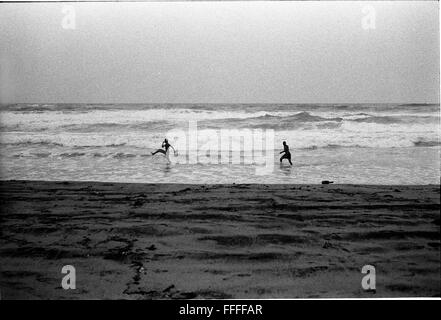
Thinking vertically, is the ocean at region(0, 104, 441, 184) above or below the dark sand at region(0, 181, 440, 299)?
above

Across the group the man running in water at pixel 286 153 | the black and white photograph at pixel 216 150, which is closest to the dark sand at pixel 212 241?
the black and white photograph at pixel 216 150

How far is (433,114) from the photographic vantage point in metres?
2.55

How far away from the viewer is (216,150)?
8.87ft

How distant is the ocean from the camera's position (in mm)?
2594

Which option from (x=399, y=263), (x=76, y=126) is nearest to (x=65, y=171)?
(x=76, y=126)

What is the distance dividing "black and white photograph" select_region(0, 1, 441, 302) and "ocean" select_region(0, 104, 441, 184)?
0.5 inches

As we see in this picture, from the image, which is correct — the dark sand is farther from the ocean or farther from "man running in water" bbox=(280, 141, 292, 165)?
"man running in water" bbox=(280, 141, 292, 165)

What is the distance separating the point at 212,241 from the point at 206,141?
0.64m
